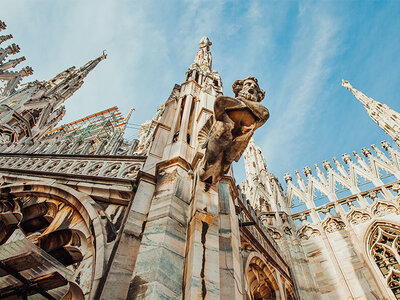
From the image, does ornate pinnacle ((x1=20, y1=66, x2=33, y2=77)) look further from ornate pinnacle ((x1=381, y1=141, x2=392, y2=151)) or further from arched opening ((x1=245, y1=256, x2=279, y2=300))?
ornate pinnacle ((x1=381, y1=141, x2=392, y2=151))

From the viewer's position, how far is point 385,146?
10969 mm

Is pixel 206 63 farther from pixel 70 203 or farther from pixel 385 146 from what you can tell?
pixel 385 146

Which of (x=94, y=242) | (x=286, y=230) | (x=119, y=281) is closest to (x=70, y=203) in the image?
(x=94, y=242)

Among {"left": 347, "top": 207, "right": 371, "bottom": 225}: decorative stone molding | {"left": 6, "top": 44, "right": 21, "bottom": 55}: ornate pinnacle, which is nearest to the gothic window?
{"left": 347, "top": 207, "right": 371, "bottom": 225}: decorative stone molding

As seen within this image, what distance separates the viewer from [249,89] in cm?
374

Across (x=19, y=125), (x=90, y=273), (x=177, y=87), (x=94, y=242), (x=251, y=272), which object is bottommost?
(x=90, y=273)

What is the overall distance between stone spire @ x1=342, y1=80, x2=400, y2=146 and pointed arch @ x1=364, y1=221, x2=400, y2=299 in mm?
5524

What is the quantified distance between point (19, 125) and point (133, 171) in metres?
13.0

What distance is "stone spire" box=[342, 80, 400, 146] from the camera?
1536 cm

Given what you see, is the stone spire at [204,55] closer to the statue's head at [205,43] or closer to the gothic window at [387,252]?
the statue's head at [205,43]

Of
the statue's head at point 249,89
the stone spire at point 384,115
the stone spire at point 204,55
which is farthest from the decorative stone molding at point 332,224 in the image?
the statue's head at point 249,89

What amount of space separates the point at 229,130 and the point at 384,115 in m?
18.6

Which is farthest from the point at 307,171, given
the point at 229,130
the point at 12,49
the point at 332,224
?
the point at 12,49

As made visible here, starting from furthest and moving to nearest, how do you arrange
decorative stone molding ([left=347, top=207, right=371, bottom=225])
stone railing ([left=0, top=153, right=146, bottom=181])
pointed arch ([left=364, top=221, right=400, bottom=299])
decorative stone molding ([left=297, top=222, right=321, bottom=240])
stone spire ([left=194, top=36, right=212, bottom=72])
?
1. stone spire ([left=194, top=36, right=212, bottom=72])
2. decorative stone molding ([left=297, top=222, right=321, bottom=240])
3. decorative stone molding ([left=347, top=207, right=371, bottom=225])
4. pointed arch ([left=364, top=221, right=400, bottom=299])
5. stone railing ([left=0, top=153, right=146, bottom=181])
